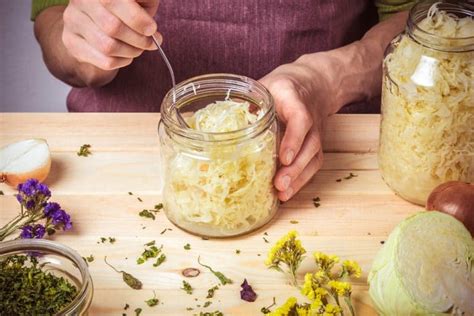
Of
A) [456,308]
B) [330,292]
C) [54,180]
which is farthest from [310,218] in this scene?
[54,180]

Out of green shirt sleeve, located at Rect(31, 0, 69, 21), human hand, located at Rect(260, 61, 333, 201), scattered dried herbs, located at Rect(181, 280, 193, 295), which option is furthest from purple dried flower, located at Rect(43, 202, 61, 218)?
green shirt sleeve, located at Rect(31, 0, 69, 21)

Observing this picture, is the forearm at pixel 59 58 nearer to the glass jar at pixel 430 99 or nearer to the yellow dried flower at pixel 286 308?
the glass jar at pixel 430 99

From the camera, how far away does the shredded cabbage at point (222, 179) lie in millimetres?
1134

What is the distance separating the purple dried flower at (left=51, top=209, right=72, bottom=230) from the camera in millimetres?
1185

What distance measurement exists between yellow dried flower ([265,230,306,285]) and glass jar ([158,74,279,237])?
0.10 m

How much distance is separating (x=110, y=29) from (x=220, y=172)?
0.31m

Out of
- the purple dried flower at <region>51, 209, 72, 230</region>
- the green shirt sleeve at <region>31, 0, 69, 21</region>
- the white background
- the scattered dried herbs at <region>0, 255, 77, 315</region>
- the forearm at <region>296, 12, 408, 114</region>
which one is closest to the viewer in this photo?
the scattered dried herbs at <region>0, 255, 77, 315</region>

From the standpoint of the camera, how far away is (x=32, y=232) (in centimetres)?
117

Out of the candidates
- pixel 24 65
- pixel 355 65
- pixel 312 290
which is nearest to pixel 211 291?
pixel 312 290

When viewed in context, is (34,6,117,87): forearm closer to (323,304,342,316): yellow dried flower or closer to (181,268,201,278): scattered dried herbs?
(181,268,201,278): scattered dried herbs

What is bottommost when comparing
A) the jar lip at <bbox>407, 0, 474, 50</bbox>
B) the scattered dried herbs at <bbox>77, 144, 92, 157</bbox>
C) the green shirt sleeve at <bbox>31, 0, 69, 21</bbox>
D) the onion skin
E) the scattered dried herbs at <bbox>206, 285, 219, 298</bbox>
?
the scattered dried herbs at <bbox>206, 285, 219, 298</bbox>

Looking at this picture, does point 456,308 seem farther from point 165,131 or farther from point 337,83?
point 337,83

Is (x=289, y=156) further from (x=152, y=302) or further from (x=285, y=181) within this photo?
(x=152, y=302)

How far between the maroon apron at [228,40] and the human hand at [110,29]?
0.30 m
